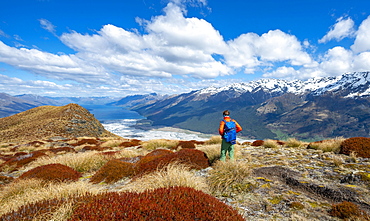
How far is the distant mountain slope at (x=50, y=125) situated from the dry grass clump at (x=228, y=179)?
188ft

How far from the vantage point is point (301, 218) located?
3961 millimetres

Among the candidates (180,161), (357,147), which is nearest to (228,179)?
(180,161)

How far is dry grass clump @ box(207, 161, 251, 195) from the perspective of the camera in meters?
5.99

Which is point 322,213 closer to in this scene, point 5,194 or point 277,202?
point 277,202

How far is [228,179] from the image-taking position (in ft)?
20.4

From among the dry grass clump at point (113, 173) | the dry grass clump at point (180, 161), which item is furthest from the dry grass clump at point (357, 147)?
the dry grass clump at point (113, 173)

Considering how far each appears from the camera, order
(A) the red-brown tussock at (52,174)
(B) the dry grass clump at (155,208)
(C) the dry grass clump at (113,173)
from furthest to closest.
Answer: (C) the dry grass clump at (113,173)
(A) the red-brown tussock at (52,174)
(B) the dry grass clump at (155,208)

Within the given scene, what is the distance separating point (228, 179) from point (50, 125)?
67.9 metres

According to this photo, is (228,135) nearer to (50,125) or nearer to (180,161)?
(180,161)

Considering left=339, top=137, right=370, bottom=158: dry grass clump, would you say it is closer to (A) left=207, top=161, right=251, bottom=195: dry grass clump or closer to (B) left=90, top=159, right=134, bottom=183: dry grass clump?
(A) left=207, top=161, right=251, bottom=195: dry grass clump

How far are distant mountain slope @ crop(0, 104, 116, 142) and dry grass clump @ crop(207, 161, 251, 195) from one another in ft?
188

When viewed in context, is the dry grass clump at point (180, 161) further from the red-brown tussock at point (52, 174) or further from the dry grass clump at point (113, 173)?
the red-brown tussock at point (52, 174)

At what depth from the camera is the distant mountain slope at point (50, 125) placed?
165 ft

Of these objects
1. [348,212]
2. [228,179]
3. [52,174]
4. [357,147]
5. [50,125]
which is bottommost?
[52,174]
